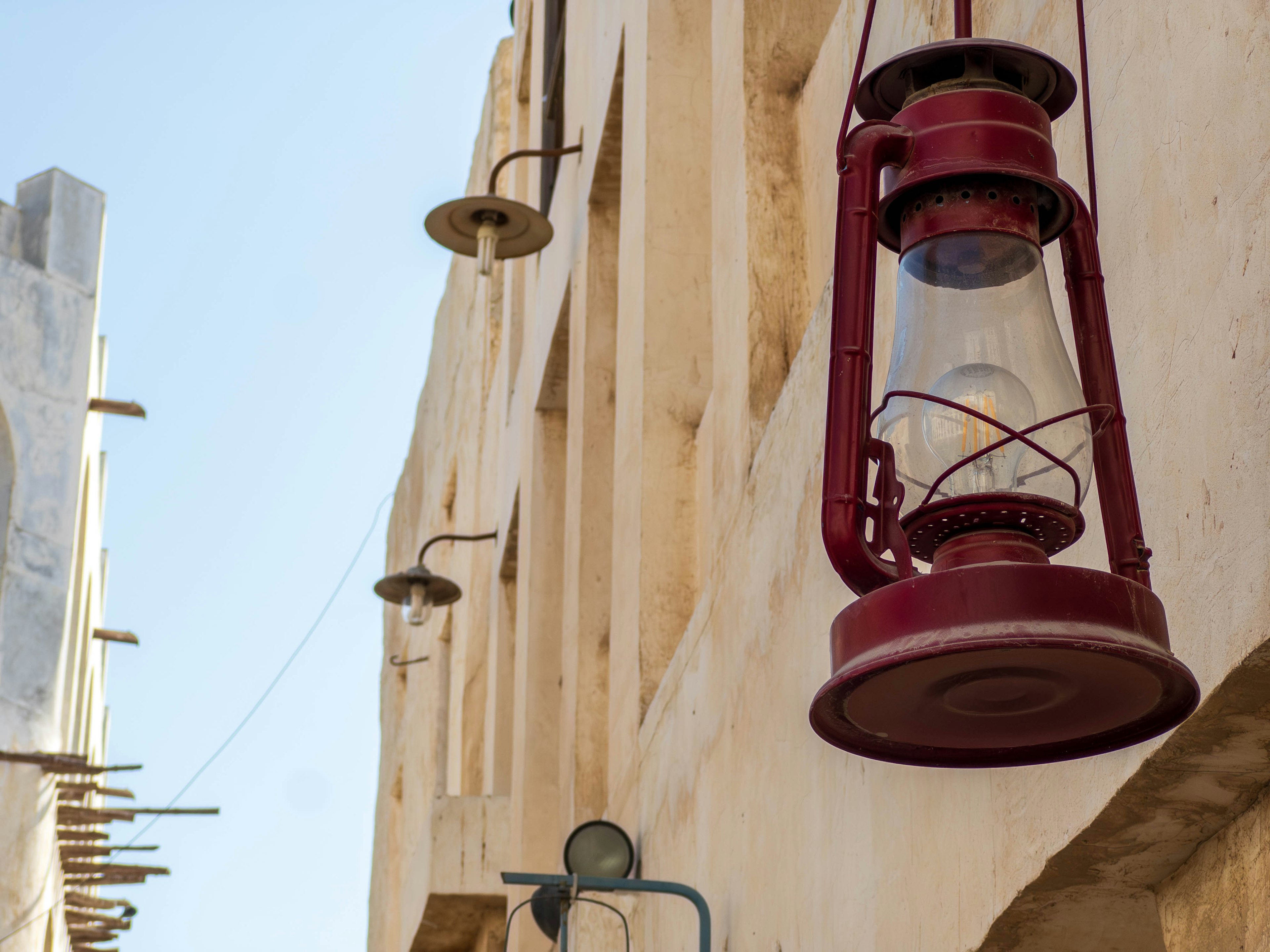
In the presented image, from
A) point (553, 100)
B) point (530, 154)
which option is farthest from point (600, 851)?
point (553, 100)

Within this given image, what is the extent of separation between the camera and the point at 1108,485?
6.15 feet

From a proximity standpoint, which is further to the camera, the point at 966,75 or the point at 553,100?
the point at 553,100

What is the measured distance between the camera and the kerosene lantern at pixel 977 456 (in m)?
1.65

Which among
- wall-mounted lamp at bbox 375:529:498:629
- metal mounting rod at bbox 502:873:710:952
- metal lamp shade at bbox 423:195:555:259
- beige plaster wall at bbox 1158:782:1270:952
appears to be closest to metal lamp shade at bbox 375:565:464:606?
wall-mounted lamp at bbox 375:529:498:629

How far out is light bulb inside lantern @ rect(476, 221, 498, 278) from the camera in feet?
30.6

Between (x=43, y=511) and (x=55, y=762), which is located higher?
(x=43, y=511)

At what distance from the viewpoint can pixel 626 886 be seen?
5086 mm

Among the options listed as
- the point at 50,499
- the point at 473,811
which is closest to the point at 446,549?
the point at 50,499

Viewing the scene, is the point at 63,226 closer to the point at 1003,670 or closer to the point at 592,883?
the point at 592,883

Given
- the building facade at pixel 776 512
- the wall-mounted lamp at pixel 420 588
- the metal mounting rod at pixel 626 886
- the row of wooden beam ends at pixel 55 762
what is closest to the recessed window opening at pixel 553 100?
the building facade at pixel 776 512

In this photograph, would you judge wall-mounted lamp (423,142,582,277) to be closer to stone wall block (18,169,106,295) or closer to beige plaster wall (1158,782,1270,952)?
beige plaster wall (1158,782,1270,952)

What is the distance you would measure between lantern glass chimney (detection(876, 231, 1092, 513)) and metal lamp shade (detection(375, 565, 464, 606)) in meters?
11.4

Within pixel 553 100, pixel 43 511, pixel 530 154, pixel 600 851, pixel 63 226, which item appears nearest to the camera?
pixel 600 851

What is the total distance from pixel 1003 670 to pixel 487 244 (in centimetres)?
794
